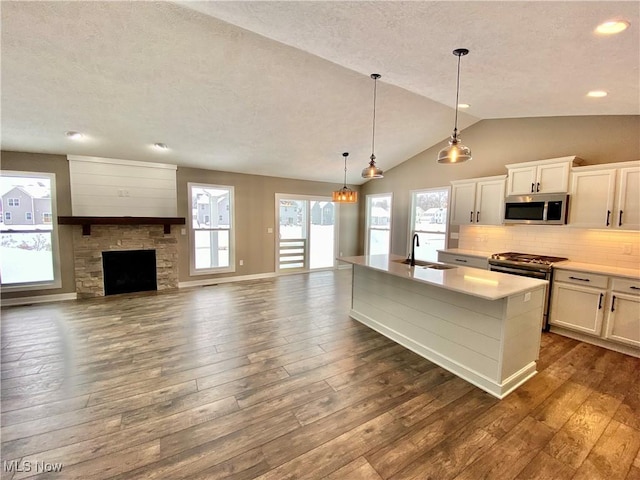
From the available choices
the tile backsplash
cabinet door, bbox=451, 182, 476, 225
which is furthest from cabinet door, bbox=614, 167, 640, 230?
cabinet door, bbox=451, 182, 476, 225

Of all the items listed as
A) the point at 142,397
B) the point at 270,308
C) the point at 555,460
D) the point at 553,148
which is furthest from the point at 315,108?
the point at 555,460

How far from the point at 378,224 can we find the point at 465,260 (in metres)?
3.10

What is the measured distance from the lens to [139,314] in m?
4.15

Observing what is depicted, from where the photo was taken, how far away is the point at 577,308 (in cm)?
335

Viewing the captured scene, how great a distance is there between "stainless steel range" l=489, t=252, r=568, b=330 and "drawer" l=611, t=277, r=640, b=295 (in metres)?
0.58

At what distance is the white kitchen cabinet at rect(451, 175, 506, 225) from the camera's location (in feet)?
14.2

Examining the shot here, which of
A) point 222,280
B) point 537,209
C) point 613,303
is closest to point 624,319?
point 613,303

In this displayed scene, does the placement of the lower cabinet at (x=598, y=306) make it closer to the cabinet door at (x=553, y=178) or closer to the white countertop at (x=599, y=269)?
the white countertop at (x=599, y=269)

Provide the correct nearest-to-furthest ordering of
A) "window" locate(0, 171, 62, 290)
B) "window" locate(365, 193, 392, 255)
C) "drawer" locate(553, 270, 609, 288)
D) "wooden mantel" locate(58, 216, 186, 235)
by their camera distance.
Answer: "drawer" locate(553, 270, 609, 288)
"window" locate(0, 171, 62, 290)
"wooden mantel" locate(58, 216, 186, 235)
"window" locate(365, 193, 392, 255)

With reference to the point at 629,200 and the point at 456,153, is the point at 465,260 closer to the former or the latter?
the point at 629,200

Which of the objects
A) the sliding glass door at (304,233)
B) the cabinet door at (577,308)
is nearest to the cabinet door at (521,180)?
the cabinet door at (577,308)

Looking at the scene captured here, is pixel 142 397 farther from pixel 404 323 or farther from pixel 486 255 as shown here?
pixel 486 255

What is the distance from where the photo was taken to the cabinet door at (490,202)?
4.30 meters

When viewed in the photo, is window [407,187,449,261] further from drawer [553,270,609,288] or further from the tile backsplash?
drawer [553,270,609,288]
